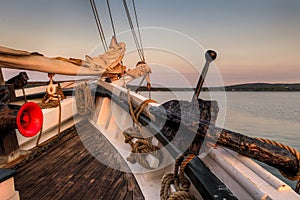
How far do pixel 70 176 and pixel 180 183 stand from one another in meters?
1.39

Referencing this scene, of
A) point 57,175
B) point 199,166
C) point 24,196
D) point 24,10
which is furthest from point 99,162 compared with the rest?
point 24,10

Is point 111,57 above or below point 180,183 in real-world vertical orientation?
above

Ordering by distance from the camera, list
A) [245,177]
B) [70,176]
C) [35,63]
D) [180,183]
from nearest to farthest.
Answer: [245,177] → [180,183] → [35,63] → [70,176]

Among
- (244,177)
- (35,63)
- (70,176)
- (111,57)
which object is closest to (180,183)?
(244,177)

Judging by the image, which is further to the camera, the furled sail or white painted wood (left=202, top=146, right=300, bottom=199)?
the furled sail

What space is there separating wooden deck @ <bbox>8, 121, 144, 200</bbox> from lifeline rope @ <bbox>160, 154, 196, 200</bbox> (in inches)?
26.3

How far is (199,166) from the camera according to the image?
77cm

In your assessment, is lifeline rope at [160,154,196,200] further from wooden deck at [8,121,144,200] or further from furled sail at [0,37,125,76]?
furled sail at [0,37,125,76]

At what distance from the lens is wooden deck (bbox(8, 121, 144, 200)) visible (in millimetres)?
1605

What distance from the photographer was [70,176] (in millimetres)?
1885

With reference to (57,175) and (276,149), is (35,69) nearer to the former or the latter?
(57,175)

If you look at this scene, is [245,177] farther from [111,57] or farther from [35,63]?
[111,57]

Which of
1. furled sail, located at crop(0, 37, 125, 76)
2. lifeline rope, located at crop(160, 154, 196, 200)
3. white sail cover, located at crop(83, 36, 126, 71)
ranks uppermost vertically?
white sail cover, located at crop(83, 36, 126, 71)

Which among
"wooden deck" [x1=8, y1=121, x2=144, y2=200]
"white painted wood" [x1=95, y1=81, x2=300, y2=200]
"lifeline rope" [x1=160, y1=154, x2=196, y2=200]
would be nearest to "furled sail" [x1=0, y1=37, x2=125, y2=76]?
"wooden deck" [x1=8, y1=121, x2=144, y2=200]
